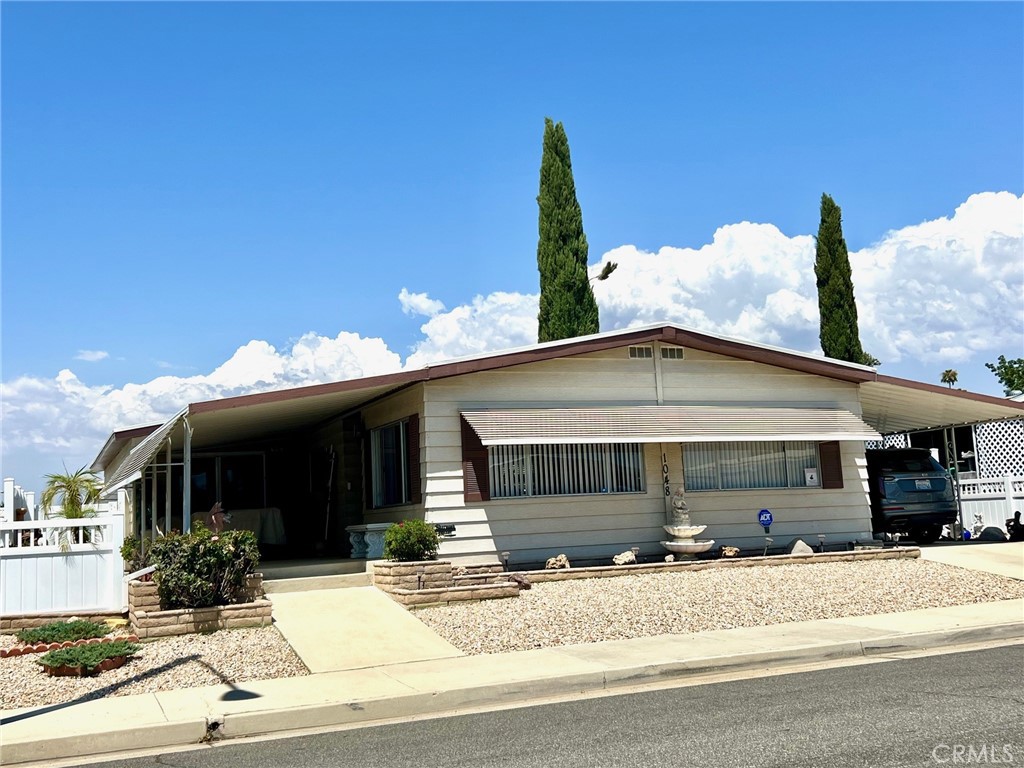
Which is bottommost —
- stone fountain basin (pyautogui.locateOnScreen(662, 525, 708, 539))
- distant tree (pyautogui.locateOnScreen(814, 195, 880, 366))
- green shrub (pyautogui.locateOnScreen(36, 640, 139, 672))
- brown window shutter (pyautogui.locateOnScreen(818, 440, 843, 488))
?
green shrub (pyautogui.locateOnScreen(36, 640, 139, 672))

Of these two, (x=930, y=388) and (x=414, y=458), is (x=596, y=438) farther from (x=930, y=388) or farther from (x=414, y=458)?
(x=930, y=388)

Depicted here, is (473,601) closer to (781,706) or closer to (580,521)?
(580,521)

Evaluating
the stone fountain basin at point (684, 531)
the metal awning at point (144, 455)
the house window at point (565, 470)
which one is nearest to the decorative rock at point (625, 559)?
the stone fountain basin at point (684, 531)

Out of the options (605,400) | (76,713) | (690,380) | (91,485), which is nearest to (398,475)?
(605,400)

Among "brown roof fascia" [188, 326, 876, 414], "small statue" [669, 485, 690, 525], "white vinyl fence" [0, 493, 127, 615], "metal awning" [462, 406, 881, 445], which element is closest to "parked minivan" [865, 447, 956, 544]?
"metal awning" [462, 406, 881, 445]

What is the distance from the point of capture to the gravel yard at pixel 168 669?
8.50 meters

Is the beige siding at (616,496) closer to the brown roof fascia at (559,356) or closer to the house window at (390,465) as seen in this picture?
the brown roof fascia at (559,356)

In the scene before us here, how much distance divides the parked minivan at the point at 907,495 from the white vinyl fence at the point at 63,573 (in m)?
12.2

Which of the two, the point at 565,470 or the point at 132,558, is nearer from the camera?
Result: the point at 132,558

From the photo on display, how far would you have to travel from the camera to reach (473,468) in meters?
14.3

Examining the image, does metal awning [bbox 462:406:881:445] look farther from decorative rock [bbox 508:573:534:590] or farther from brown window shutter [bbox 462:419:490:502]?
decorative rock [bbox 508:573:534:590]

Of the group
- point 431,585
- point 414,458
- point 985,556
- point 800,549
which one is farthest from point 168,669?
point 985,556

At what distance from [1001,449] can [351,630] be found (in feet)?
67.4

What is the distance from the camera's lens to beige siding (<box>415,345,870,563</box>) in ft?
46.9
